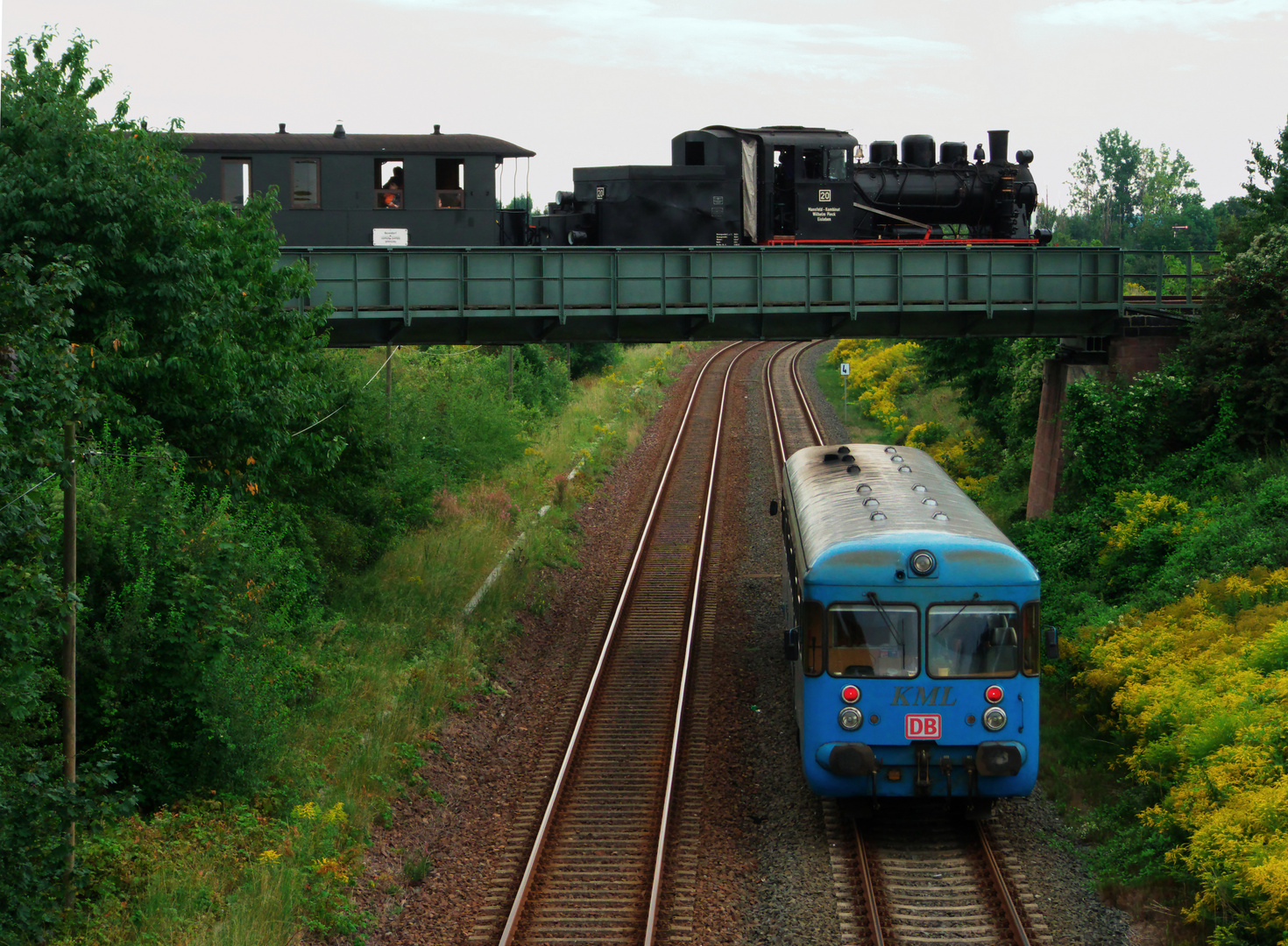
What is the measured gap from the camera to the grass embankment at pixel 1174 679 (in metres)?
10.5

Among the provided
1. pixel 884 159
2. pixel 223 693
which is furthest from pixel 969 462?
pixel 223 693

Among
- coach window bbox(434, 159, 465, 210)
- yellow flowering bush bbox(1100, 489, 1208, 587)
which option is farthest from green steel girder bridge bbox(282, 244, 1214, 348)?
yellow flowering bush bbox(1100, 489, 1208, 587)

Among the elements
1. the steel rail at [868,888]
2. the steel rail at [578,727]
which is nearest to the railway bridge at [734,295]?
the steel rail at [578,727]

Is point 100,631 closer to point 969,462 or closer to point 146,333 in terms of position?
point 146,333

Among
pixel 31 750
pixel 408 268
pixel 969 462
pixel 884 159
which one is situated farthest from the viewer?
pixel 969 462

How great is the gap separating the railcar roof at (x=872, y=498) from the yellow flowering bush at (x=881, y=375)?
21.4m

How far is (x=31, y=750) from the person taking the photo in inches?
367

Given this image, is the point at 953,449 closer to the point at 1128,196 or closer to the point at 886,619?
the point at 886,619

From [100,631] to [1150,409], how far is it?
19070 millimetres

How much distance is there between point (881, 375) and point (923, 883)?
1602 inches

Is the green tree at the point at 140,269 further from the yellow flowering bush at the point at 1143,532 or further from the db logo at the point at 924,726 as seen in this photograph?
the yellow flowering bush at the point at 1143,532


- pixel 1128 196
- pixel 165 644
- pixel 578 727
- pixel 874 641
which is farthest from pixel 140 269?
pixel 1128 196

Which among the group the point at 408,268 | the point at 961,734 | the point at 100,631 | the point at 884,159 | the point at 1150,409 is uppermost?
the point at 884,159

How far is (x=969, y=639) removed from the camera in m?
11.6
